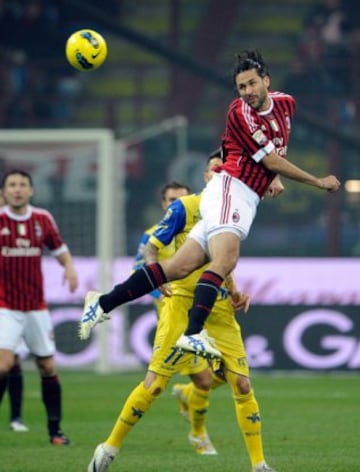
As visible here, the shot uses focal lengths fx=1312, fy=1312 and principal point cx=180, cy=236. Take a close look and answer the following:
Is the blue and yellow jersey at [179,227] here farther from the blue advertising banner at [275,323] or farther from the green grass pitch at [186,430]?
the blue advertising banner at [275,323]

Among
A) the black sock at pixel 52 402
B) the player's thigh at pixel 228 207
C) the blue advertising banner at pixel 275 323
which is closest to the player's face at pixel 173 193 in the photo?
the black sock at pixel 52 402

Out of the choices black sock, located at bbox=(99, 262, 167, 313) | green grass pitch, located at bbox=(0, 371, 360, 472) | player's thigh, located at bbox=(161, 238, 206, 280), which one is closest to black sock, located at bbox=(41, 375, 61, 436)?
green grass pitch, located at bbox=(0, 371, 360, 472)

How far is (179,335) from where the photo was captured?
28.0 feet

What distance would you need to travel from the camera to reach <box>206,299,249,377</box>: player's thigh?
8.11 m

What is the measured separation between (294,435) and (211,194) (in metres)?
→ 3.38

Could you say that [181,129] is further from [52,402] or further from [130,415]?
[130,415]

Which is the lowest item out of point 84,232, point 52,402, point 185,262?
point 52,402

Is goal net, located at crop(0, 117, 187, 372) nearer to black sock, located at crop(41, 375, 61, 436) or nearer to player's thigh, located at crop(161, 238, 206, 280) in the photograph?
black sock, located at crop(41, 375, 61, 436)

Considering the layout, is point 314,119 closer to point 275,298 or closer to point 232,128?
point 275,298

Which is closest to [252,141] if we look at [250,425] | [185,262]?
[185,262]

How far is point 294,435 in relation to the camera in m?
10.4

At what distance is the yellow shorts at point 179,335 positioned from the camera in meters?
8.17

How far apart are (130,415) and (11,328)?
7.10 feet

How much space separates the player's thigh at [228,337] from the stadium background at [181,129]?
305 inches
